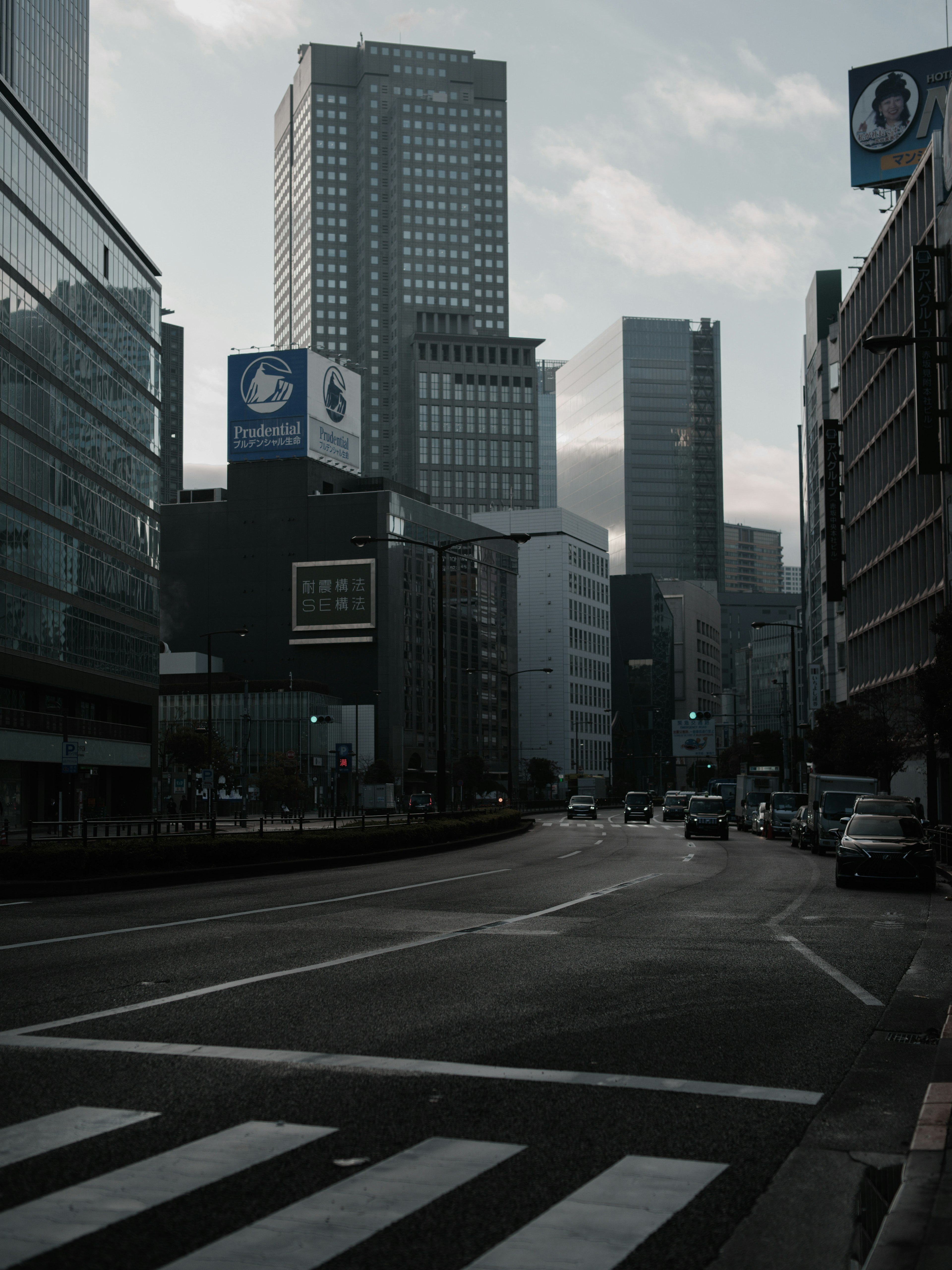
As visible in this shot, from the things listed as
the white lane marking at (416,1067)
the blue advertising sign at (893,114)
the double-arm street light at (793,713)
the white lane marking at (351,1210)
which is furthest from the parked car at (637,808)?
the white lane marking at (351,1210)

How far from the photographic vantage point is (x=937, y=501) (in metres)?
65.5

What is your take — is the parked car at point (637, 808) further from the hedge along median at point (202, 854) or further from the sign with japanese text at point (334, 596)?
the sign with japanese text at point (334, 596)

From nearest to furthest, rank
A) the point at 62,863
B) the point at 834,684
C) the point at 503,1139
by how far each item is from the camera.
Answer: the point at 503,1139 < the point at 62,863 < the point at 834,684

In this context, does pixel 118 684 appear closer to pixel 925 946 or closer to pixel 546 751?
pixel 925 946

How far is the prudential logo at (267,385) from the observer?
134 metres

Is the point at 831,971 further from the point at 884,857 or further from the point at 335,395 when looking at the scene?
the point at 335,395

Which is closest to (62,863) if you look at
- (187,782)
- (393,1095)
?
(393,1095)

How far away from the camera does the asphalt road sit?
5.09 m

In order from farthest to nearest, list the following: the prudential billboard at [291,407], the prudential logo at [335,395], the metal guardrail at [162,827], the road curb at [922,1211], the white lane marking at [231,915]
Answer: the prudential logo at [335,395] < the prudential billboard at [291,407] < the metal guardrail at [162,827] < the white lane marking at [231,915] < the road curb at [922,1211]

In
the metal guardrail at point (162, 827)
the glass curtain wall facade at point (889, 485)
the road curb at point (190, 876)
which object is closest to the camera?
the road curb at point (190, 876)

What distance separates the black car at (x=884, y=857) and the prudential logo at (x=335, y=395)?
118160mm

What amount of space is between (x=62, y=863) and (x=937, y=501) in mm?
51770

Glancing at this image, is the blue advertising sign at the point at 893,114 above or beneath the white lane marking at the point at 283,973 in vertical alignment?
above

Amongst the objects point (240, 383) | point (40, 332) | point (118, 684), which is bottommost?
point (118, 684)
